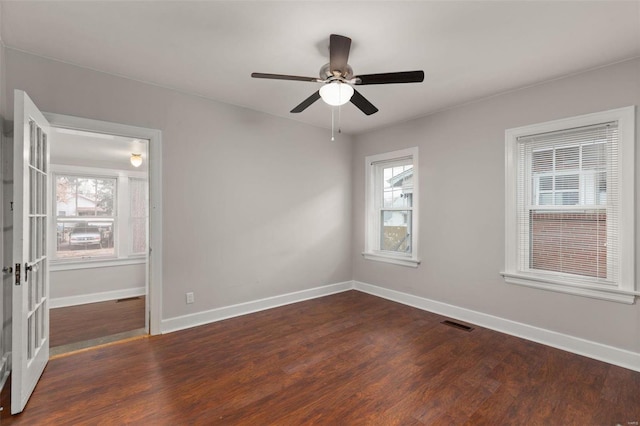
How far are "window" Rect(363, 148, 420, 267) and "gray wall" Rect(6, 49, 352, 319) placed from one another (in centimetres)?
54

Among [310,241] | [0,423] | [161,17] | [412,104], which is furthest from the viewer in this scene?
Answer: [310,241]

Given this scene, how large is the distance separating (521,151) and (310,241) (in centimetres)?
296

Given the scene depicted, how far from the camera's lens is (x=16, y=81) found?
97.7 inches

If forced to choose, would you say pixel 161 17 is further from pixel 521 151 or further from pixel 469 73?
pixel 521 151

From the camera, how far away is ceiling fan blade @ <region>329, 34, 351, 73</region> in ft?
6.74

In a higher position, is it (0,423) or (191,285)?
(191,285)

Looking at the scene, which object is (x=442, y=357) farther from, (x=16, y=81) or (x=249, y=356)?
(x=16, y=81)

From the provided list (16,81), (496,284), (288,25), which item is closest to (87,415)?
(16,81)

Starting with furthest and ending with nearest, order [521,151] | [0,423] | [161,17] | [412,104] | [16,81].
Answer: [412,104] < [521,151] < [16,81] < [161,17] < [0,423]

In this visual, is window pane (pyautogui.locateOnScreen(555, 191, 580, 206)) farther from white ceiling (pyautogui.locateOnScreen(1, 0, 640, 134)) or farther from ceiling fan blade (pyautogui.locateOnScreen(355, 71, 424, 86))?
ceiling fan blade (pyautogui.locateOnScreen(355, 71, 424, 86))

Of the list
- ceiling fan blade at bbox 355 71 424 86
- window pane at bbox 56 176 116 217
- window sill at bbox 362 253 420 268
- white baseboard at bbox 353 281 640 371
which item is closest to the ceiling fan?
ceiling fan blade at bbox 355 71 424 86

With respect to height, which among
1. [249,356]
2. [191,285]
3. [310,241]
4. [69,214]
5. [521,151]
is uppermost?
[521,151]

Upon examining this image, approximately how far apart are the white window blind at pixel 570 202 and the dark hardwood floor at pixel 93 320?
4.65 metres

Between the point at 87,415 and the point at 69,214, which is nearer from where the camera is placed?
the point at 87,415
